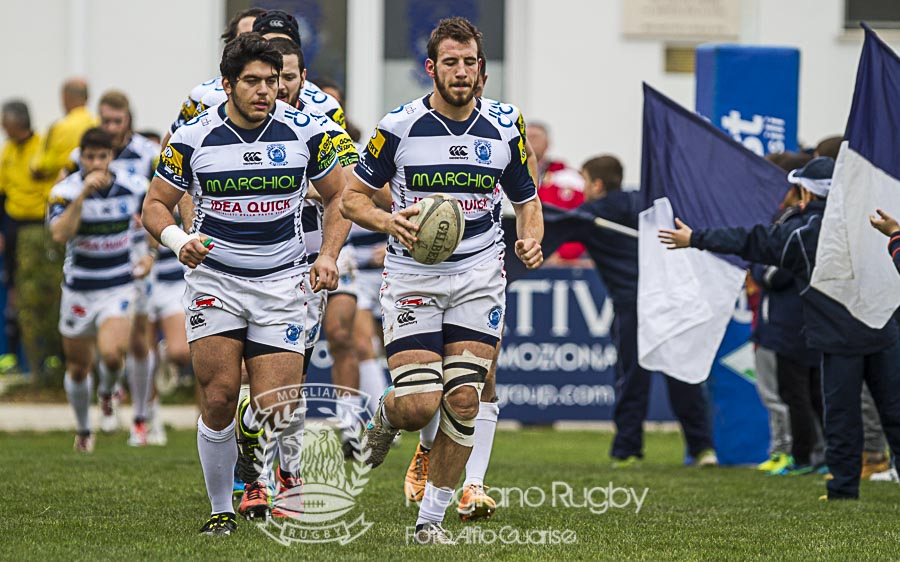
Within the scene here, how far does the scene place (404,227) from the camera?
6.77 m

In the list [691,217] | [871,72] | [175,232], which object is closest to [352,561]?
[175,232]

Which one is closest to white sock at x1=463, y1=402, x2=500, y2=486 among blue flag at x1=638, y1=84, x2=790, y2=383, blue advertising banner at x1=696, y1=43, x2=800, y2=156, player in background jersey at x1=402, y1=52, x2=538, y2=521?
player in background jersey at x1=402, y1=52, x2=538, y2=521

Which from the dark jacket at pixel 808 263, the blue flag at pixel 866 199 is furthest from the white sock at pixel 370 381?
the blue flag at pixel 866 199

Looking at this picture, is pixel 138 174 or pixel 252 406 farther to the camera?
pixel 138 174

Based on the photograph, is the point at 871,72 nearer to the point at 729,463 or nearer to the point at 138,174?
the point at 729,463

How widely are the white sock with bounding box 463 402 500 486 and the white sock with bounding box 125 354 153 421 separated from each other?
17.6 ft

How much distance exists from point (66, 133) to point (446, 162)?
985cm

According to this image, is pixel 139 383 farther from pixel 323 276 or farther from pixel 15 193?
pixel 323 276

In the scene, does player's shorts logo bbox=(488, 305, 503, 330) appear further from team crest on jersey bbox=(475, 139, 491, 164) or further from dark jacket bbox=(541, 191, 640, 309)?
dark jacket bbox=(541, 191, 640, 309)

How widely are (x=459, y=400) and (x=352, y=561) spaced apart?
0.97 meters

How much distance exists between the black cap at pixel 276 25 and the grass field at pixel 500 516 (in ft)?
8.45

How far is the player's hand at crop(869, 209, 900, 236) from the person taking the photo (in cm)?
806

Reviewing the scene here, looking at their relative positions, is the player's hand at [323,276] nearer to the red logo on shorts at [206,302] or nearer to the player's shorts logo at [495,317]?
the red logo on shorts at [206,302]

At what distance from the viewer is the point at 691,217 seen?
35.9ft
